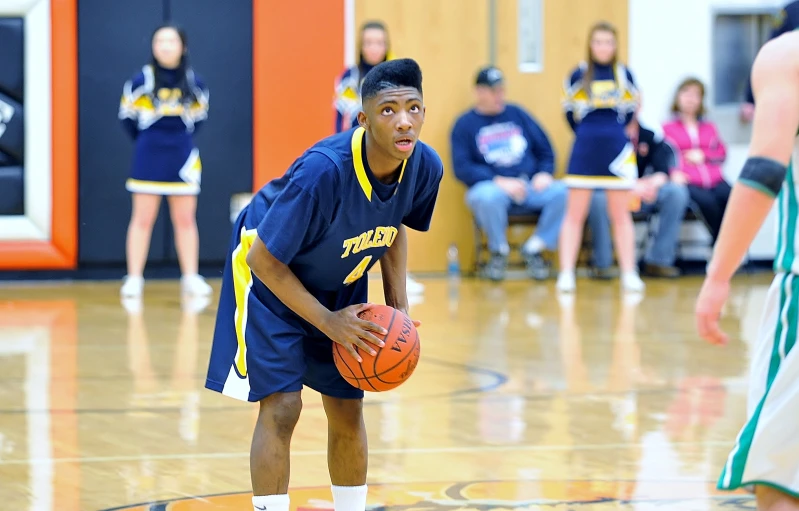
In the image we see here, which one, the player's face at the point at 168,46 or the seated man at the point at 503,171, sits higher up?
the player's face at the point at 168,46

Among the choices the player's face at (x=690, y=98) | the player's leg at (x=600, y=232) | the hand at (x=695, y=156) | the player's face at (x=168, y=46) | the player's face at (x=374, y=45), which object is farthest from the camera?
the player's face at (x=690, y=98)

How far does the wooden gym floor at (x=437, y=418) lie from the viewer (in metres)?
3.60

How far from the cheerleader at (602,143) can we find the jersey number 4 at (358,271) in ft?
21.2

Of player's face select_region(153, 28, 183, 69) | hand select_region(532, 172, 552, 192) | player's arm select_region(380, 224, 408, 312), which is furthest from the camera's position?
hand select_region(532, 172, 552, 192)

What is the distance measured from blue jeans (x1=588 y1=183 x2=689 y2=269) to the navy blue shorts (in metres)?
7.93

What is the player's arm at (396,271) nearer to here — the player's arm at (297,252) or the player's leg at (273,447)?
the player's arm at (297,252)

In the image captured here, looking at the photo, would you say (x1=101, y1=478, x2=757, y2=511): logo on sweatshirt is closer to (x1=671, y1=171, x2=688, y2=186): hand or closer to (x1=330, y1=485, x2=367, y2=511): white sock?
(x1=330, y1=485, x2=367, y2=511): white sock

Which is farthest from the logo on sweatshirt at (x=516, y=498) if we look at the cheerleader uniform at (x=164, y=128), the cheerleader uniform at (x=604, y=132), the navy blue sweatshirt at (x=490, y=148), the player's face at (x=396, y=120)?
the navy blue sweatshirt at (x=490, y=148)

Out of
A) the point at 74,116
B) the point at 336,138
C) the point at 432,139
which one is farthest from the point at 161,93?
the point at 336,138

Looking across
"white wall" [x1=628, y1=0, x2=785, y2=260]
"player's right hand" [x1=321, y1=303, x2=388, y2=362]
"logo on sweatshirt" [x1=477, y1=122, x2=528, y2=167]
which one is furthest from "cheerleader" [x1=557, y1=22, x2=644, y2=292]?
"player's right hand" [x1=321, y1=303, x2=388, y2=362]

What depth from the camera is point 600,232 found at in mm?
10883

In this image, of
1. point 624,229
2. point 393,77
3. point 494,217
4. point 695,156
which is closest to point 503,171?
point 494,217

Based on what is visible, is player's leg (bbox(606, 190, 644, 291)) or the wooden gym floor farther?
player's leg (bbox(606, 190, 644, 291))

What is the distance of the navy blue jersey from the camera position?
2.89 meters
